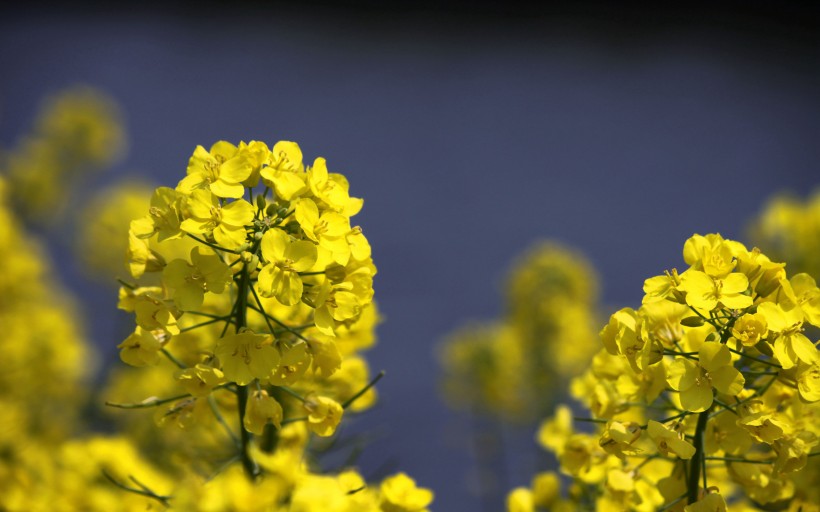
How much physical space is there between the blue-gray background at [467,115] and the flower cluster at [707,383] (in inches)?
141

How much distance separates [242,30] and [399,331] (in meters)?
2.07

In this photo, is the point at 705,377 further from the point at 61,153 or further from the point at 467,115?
the point at 467,115

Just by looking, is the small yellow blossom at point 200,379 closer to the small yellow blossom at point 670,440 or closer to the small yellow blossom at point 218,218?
the small yellow blossom at point 218,218

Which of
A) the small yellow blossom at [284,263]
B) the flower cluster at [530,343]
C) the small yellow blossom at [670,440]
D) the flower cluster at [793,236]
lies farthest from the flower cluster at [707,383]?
the flower cluster at [530,343]

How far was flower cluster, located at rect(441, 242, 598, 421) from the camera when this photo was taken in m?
2.33

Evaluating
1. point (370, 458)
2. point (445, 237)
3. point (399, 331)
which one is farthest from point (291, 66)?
point (370, 458)

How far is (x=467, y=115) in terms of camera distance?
509cm

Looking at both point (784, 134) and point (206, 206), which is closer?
point (206, 206)

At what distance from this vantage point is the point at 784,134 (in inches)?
211

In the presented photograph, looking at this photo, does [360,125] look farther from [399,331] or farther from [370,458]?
[370,458]

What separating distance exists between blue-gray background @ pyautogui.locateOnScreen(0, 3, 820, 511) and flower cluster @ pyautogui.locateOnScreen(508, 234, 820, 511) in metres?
3.59

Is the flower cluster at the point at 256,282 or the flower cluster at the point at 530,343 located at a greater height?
the flower cluster at the point at 530,343

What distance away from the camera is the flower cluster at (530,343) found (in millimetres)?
2326

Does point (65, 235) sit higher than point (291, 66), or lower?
lower
